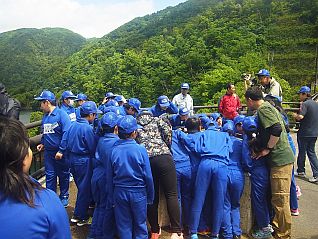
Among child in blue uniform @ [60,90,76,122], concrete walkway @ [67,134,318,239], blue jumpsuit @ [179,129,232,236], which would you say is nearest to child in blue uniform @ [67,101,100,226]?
concrete walkway @ [67,134,318,239]

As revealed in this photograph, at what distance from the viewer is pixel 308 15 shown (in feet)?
206

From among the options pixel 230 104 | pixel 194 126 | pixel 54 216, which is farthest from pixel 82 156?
pixel 230 104

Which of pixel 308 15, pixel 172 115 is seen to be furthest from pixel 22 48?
pixel 172 115

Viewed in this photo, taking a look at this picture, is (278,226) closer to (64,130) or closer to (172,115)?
(172,115)

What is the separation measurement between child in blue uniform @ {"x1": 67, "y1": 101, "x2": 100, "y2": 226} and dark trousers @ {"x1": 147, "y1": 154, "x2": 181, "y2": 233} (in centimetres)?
89

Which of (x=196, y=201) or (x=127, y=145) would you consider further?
(x=196, y=201)

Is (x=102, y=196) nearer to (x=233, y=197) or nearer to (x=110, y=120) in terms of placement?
(x=110, y=120)

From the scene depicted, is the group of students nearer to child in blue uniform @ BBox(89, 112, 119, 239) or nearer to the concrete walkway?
child in blue uniform @ BBox(89, 112, 119, 239)

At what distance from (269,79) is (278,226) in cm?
276

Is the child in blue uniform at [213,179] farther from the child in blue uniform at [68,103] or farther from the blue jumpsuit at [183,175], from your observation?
the child in blue uniform at [68,103]

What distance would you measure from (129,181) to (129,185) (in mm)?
42

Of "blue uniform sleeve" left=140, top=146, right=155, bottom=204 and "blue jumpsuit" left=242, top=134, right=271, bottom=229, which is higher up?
"blue uniform sleeve" left=140, top=146, right=155, bottom=204

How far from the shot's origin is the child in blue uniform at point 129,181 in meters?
3.45

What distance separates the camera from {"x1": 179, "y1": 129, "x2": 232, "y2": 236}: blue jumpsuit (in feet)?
12.8
